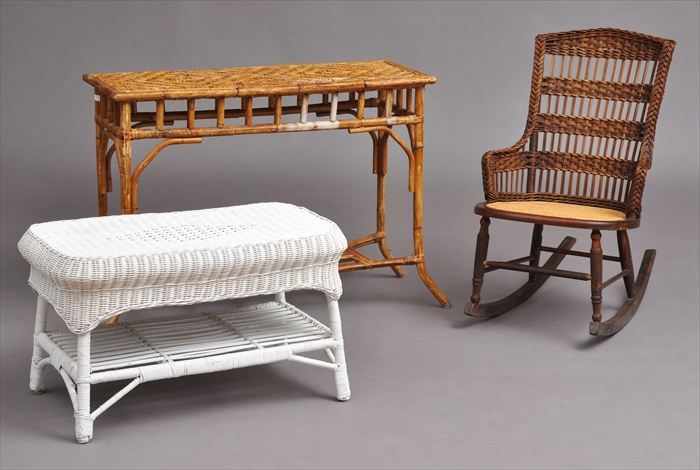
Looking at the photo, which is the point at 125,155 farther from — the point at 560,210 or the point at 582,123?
the point at 582,123

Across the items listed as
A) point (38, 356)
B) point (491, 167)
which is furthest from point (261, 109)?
point (38, 356)

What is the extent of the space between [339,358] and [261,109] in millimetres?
1221

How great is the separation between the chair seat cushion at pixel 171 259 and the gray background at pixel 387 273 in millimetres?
375

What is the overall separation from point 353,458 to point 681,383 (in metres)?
1.24

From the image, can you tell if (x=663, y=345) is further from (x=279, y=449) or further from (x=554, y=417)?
(x=279, y=449)

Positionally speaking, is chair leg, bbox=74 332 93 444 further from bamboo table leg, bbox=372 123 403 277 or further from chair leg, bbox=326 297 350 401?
bamboo table leg, bbox=372 123 403 277

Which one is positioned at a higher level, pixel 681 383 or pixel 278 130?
pixel 278 130

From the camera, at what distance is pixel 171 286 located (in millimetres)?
4191

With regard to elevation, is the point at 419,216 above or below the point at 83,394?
above

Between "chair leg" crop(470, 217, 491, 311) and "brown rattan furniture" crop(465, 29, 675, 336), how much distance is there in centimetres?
10

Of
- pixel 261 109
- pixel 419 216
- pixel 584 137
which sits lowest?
pixel 419 216

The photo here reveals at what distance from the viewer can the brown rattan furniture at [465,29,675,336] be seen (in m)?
5.34

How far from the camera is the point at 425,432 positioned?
4.18 m

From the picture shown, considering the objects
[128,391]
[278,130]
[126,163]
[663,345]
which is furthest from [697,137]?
[128,391]
